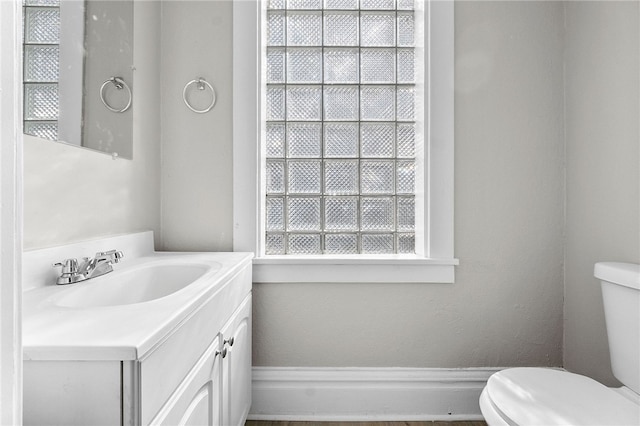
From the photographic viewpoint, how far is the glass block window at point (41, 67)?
91 centimetres

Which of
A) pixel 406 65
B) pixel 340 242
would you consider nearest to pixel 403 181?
pixel 340 242

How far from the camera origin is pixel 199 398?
2.76ft

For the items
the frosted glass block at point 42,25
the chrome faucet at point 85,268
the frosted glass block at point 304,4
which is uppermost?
the frosted glass block at point 304,4

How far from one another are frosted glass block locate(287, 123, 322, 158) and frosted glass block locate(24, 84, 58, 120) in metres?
0.97

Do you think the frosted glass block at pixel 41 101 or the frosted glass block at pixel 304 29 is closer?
the frosted glass block at pixel 41 101

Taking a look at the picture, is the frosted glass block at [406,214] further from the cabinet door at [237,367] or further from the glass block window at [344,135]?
the cabinet door at [237,367]

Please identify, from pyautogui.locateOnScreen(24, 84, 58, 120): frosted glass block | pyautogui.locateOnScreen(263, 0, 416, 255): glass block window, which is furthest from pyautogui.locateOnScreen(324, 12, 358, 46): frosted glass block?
pyautogui.locateOnScreen(24, 84, 58, 120): frosted glass block

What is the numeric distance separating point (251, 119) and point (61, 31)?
73cm

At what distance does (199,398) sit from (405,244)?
47.0 inches

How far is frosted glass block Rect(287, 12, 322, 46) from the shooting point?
174cm

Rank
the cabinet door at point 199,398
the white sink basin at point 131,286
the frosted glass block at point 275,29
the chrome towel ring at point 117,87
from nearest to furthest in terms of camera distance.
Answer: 1. the cabinet door at point 199,398
2. the white sink basin at point 131,286
3. the chrome towel ring at point 117,87
4. the frosted glass block at point 275,29

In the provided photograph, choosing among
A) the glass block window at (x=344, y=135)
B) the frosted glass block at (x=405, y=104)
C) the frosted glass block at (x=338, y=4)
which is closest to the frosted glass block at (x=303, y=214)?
the glass block window at (x=344, y=135)

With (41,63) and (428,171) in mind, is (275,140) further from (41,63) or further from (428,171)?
(41,63)

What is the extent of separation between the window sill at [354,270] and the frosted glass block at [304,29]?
106 centimetres
